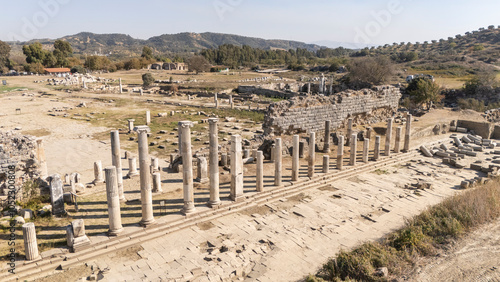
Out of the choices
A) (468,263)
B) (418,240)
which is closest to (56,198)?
(418,240)

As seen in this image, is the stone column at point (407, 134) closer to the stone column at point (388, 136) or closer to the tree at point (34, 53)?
the stone column at point (388, 136)

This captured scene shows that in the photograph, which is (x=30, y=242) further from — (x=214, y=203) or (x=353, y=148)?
(x=353, y=148)

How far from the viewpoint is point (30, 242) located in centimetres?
885

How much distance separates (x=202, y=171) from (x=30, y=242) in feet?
23.8

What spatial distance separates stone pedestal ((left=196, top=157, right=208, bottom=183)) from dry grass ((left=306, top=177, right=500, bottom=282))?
A: 754 cm

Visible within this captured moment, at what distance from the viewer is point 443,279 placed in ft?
26.5

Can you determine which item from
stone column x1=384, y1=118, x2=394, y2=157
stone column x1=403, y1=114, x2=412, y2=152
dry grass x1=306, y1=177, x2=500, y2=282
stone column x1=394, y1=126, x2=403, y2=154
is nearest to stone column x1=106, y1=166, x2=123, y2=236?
dry grass x1=306, y1=177, x2=500, y2=282

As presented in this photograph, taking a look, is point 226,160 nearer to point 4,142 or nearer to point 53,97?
point 4,142

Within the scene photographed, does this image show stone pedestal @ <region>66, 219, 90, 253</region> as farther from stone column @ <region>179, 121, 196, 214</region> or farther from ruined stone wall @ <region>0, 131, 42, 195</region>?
ruined stone wall @ <region>0, 131, 42, 195</region>

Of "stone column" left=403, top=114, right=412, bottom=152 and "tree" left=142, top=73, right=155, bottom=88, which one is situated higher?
"tree" left=142, top=73, right=155, bottom=88

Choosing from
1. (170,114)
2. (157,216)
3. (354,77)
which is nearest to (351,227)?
(157,216)

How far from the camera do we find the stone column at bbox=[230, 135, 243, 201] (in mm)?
12312

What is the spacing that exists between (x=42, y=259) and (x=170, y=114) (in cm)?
2373

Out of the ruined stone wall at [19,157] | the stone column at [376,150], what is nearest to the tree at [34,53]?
the ruined stone wall at [19,157]
